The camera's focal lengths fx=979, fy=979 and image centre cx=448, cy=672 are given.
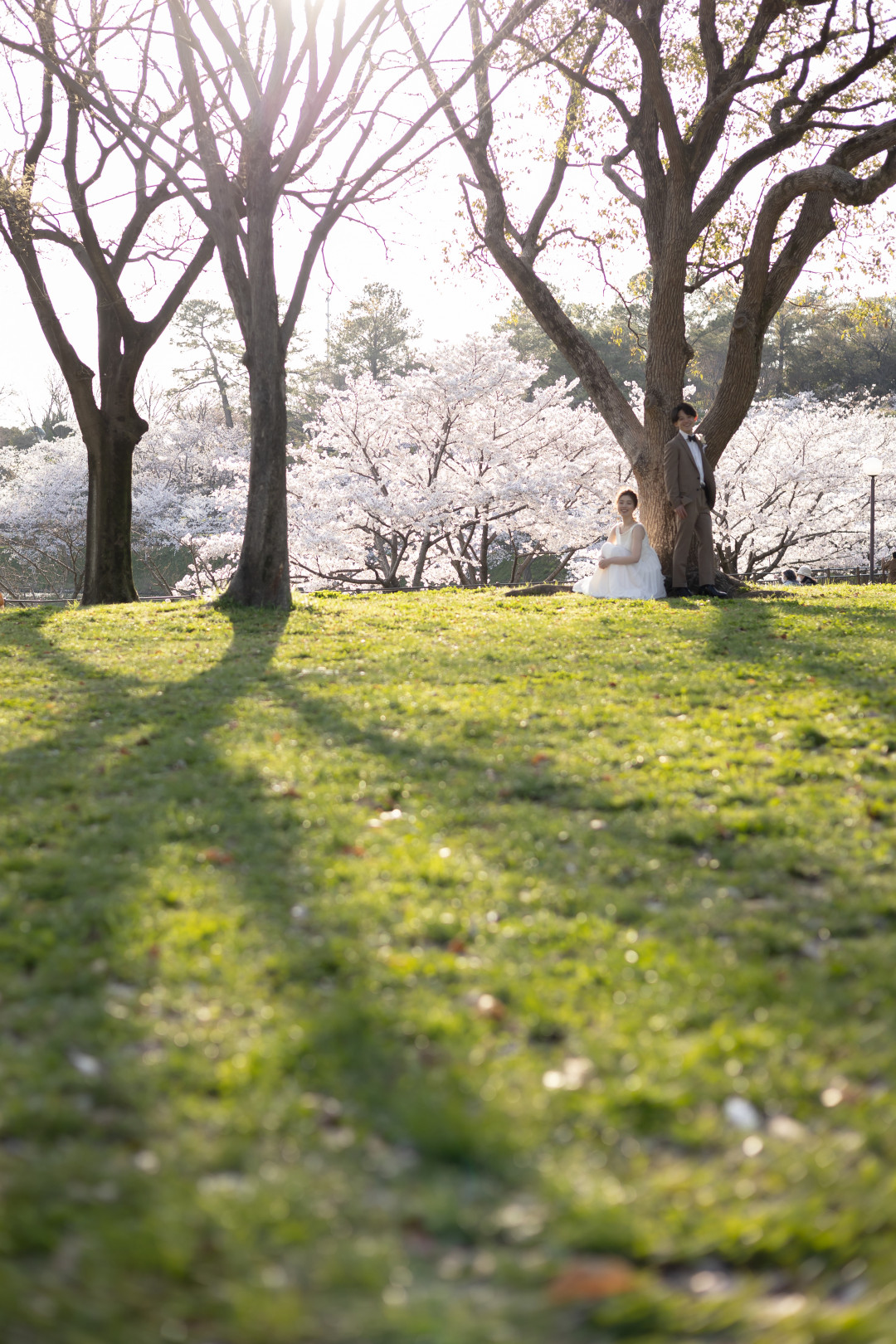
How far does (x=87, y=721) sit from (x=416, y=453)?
18358 mm

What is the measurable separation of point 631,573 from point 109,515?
8.26m

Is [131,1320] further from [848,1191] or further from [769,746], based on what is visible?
[769,746]

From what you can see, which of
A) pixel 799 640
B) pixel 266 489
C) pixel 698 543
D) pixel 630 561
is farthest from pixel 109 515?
pixel 799 640

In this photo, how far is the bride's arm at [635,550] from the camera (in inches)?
504

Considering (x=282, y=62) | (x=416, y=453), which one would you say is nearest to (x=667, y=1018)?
(x=282, y=62)

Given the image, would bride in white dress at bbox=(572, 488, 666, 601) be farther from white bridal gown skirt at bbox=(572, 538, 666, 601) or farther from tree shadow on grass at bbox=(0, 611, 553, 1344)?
tree shadow on grass at bbox=(0, 611, 553, 1344)

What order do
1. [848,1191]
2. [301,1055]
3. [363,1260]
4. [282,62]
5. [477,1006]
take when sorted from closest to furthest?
[363,1260] < [848,1191] < [301,1055] < [477,1006] < [282,62]

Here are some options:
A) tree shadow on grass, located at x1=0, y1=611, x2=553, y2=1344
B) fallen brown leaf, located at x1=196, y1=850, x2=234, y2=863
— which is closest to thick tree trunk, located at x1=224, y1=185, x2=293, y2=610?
tree shadow on grass, located at x1=0, y1=611, x2=553, y2=1344

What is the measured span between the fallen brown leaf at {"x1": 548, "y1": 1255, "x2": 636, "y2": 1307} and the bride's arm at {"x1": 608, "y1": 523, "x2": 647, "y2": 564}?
11.4 meters

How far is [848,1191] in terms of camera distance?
2.20m

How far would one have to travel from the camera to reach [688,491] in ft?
40.6

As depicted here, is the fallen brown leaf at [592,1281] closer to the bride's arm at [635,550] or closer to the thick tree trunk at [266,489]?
the thick tree trunk at [266,489]

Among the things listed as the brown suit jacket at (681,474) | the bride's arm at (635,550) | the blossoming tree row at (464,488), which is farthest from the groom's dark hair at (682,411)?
the blossoming tree row at (464,488)

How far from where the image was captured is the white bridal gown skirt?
12945 millimetres
